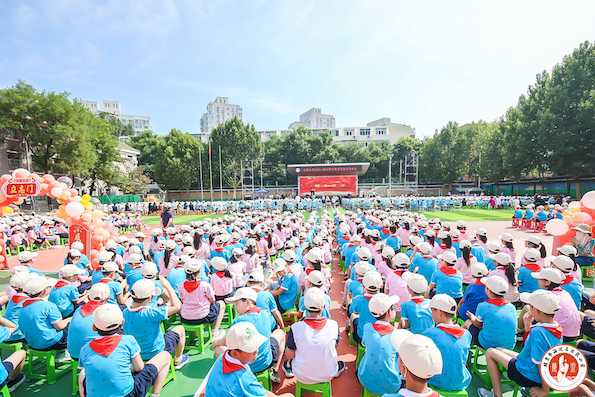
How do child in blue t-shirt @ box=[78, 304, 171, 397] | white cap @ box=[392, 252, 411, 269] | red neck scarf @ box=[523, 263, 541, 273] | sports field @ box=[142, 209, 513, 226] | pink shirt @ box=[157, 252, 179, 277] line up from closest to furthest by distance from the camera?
child in blue t-shirt @ box=[78, 304, 171, 397] < white cap @ box=[392, 252, 411, 269] < red neck scarf @ box=[523, 263, 541, 273] < pink shirt @ box=[157, 252, 179, 277] < sports field @ box=[142, 209, 513, 226]

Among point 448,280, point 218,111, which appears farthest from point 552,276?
point 218,111

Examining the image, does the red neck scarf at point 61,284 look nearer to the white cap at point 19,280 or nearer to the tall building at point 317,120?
the white cap at point 19,280

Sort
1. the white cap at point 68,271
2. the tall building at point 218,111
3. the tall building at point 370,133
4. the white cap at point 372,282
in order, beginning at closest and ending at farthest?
the white cap at point 372,282, the white cap at point 68,271, the tall building at point 370,133, the tall building at point 218,111

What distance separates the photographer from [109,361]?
2502 millimetres

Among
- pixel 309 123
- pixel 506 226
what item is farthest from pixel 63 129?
pixel 309 123

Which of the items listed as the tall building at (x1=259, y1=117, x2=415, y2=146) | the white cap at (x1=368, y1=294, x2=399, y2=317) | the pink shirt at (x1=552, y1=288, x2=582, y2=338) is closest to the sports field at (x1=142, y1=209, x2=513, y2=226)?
the pink shirt at (x1=552, y1=288, x2=582, y2=338)

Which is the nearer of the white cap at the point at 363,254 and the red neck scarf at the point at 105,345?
the red neck scarf at the point at 105,345

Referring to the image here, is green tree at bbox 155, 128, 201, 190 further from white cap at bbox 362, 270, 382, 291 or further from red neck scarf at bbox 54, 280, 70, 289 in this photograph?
white cap at bbox 362, 270, 382, 291

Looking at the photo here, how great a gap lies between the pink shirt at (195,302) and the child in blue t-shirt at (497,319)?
379 centimetres

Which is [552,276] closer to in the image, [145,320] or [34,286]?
[145,320]

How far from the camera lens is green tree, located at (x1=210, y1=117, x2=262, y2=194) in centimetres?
4097

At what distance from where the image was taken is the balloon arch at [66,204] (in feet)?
26.9

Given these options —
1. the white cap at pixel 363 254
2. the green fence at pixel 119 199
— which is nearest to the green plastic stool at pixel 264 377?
the white cap at pixel 363 254

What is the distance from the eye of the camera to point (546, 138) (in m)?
26.2
